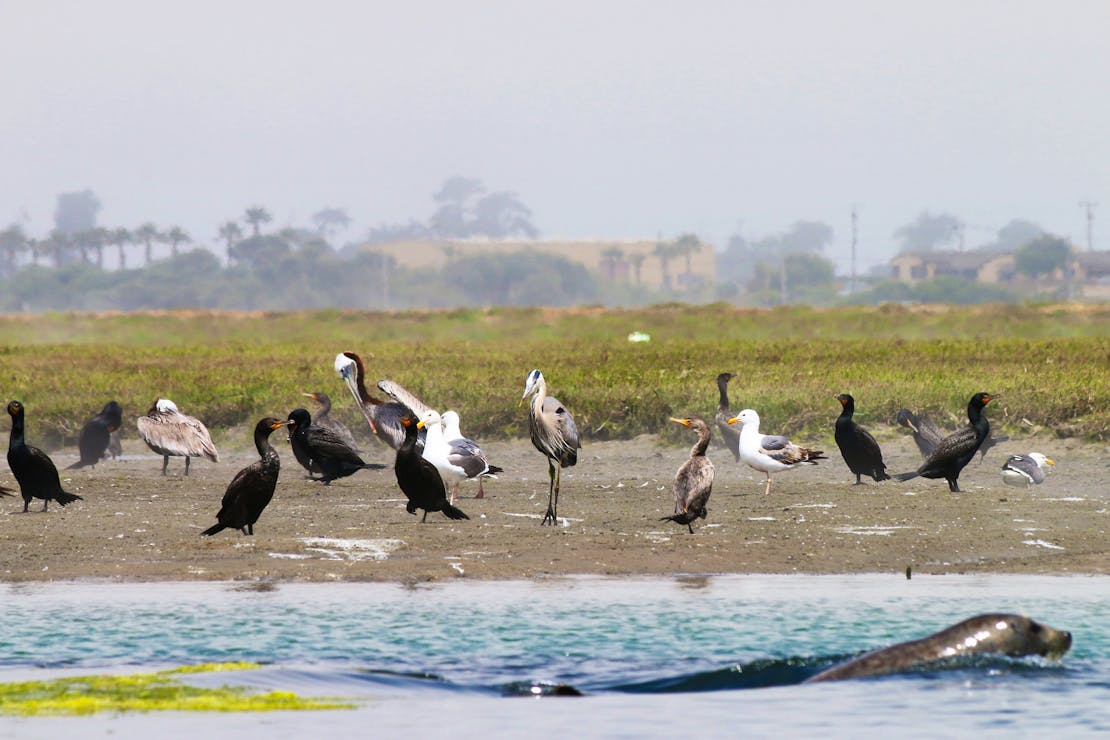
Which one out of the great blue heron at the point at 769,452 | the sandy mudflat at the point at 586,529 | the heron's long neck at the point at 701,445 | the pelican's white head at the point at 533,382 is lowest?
the sandy mudflat at the point at 586,529

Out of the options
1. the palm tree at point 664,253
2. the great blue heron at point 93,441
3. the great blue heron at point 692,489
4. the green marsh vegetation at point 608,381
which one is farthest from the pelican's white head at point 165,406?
the palm tree at point 664,253

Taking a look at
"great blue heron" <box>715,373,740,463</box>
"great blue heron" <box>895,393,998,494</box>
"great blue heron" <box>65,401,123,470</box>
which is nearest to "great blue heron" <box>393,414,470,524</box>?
"great blue heron" <box>895,393,998,494</box>

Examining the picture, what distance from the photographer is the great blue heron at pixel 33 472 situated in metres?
15.8

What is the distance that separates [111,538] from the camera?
14727mm

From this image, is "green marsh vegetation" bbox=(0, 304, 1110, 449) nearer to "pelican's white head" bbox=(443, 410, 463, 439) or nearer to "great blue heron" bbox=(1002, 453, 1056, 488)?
"great blue heron" bbox=(1002, 453, 1056, 488)

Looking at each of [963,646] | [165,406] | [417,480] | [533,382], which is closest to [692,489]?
[533,382]

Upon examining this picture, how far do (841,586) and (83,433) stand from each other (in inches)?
485

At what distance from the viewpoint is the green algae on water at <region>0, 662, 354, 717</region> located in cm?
884

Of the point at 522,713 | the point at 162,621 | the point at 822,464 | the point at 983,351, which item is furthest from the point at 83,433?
the point at 983,351

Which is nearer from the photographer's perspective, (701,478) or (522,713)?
(522,713)

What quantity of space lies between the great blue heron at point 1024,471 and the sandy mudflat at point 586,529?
0.41 ft

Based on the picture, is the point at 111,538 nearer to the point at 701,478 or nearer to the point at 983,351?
the point at 701,478

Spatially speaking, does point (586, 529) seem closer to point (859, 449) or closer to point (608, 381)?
point (859, 449)

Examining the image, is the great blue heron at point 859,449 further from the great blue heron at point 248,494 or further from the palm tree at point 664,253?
the palm tree at point 664,253
